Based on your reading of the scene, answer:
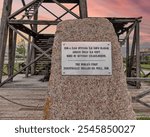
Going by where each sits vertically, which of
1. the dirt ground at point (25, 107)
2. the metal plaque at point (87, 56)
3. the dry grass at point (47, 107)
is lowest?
the dirt ground at point (25, 107)

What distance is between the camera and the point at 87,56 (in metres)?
6.20

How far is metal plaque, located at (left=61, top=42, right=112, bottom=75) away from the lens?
20.2 ft

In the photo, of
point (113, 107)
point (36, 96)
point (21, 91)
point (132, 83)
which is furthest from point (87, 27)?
point (132, 83)

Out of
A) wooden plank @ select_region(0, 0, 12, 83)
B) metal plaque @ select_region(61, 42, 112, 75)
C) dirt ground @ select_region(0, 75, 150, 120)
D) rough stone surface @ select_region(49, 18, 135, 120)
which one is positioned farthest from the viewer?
wooden plank @ select_region(0, 0, 12, 83)

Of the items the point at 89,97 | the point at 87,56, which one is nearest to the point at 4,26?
the point at 87,56

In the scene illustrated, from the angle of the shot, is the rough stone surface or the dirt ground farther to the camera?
the dirt ground

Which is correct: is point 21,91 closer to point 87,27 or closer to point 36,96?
point 36,96

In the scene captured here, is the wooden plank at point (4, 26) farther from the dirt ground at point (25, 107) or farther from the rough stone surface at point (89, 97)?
the rough stone surface at point (89, 97)

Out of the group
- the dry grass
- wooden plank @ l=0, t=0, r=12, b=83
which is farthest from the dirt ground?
wooden plank @ l=0, t=0, r=12, b=83

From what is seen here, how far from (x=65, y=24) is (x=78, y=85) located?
1166 mm

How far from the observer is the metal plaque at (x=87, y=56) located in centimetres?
616

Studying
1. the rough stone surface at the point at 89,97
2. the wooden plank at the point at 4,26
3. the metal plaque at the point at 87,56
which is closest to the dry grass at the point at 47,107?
the rough stone surface at the point at 89,97

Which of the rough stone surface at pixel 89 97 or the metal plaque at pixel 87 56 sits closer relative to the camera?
the rough stone surface at pixel 89 97

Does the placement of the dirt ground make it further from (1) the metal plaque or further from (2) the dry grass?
(1) the metal plaque
